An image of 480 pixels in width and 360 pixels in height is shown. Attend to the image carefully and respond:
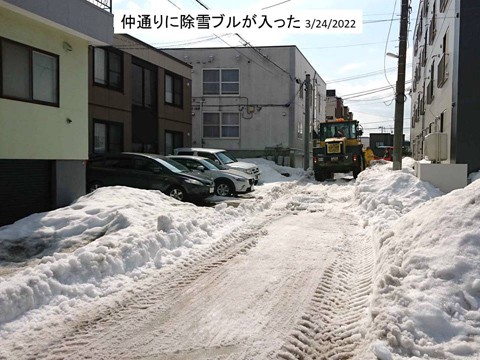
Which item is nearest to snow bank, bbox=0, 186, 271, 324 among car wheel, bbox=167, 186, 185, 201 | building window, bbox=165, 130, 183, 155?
car wheel, bbox=167, 186, 185, 201

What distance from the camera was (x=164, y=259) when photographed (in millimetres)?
7008

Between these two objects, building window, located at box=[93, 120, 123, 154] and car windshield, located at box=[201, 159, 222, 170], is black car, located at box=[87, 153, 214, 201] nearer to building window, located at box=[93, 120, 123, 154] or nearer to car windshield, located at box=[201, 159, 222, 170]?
car windshield, located at box=[201, 159, 222, 170]

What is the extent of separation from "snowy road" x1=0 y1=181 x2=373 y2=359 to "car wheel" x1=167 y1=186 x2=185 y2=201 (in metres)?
5.72

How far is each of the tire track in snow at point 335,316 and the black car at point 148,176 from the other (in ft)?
24.1

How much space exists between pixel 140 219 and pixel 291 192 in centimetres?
1021

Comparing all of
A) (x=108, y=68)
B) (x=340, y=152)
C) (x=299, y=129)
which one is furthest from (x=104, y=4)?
(x=299, y=129)

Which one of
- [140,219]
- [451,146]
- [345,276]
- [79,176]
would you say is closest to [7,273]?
[140,219]

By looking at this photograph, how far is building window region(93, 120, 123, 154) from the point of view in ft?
59.7

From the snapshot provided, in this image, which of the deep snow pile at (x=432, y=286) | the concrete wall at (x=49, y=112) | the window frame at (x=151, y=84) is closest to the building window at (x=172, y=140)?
the window frame at (x=151, y=84)

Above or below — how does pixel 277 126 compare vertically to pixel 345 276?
above

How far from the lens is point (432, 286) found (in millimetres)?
4227

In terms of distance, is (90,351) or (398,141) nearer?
(90,351)

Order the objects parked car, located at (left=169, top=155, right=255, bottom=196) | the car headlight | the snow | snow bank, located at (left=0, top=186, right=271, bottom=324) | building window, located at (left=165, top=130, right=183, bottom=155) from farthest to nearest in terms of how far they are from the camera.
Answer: building window, located at (left=165, top=130, right=183, bottom=155) → parked car, located at (left=169, top=155, right=255, bottom=196) → the car headlight → snow bank, located at (left=0, top=186, right=271, bottom=324) → the snow

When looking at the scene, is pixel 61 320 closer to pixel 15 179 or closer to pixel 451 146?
pixel 15 179
